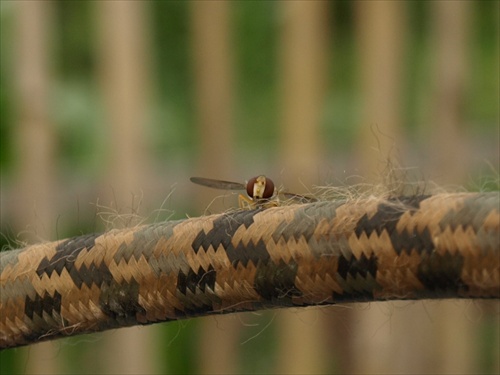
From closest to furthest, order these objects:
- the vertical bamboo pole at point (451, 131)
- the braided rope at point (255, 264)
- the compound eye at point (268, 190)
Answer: the braided rope at point (255, 264) < the compound eye at point (268, 190) < the vertical bamboo pole at point (451, 131)

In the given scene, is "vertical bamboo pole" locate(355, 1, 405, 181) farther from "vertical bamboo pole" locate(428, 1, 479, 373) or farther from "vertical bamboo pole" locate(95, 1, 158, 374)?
"vertical bamboo pole" locate(95, 1, 158, 374)

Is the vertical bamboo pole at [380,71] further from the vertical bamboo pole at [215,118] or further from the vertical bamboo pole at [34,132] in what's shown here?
the vertical bamboo pole at [34,132]

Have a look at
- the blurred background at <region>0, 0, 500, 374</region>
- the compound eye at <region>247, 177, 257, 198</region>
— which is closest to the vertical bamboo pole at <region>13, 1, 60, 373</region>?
the blurred background at <region>0, 0, 500, 374</region>

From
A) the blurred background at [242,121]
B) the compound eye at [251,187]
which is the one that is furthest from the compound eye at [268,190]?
the blurred background at [242,121]

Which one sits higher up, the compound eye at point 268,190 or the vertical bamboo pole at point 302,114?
the compound eye at point 268,190

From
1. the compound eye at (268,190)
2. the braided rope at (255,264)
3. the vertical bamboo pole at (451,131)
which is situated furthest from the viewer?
the vertical bamboo pole at (451,131)

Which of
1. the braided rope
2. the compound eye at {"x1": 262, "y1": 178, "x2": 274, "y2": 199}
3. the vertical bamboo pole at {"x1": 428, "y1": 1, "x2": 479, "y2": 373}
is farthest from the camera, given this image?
the vertical bamboo pole at {"x1": 428, "y1": 1, "x2": 479, "y2": 373}

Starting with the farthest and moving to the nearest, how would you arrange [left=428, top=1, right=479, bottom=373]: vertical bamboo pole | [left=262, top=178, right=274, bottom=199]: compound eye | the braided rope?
[left=428, top=1, right=479, bottom=373]: vertical bamboo pole → [left=262, top=178, right=274, bottom=199]: compound eye → the braided rope
